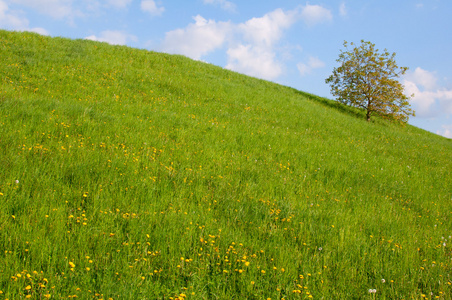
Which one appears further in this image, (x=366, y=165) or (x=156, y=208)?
(x=366, y=165)

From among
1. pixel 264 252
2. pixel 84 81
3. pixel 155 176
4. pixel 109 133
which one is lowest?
pixel 264 252

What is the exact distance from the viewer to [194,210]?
164 inches

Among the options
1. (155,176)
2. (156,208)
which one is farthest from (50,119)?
(156,208)

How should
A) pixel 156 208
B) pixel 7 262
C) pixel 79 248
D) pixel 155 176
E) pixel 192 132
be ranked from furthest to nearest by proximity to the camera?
pixel 192 132 < pixel 155 176 < pixel 156 208 < pixel 79 248 < pixel 7 262

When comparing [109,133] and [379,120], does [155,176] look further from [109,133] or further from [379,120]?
Result: [379,120]

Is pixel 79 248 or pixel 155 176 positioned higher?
pixel 155 176

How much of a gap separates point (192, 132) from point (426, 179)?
24.5 feet

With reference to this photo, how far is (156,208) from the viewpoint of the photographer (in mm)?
4074

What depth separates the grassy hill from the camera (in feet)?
9.68

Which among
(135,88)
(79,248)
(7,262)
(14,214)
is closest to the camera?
(7,262)

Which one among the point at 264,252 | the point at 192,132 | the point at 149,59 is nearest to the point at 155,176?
the point at 264,252

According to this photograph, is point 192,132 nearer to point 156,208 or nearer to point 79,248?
A: point 156,208

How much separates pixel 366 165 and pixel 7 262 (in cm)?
892

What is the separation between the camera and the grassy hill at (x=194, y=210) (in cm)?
295
